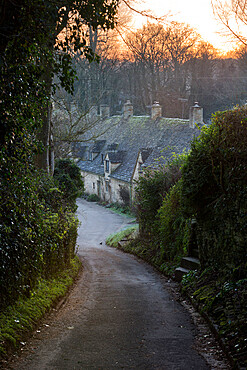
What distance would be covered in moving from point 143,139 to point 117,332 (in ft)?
111

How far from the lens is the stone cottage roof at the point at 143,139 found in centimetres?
3294

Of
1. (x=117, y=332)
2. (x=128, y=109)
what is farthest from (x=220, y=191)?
(x=128, y=109)

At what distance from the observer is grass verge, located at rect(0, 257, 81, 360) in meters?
5.70

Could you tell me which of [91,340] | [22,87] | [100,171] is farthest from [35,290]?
[100,171]

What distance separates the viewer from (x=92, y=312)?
7.78 m

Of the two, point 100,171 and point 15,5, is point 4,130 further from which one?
point 100,171

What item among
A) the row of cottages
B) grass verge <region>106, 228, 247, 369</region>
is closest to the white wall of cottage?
the row of cottages

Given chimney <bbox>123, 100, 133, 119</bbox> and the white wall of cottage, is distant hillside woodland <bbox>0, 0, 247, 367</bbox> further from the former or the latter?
chimney <bbox>123, 100, 133, 119</bbox>

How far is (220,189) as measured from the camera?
9.02 metres

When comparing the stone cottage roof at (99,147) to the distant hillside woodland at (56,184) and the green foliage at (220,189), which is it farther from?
the green foliage at (220,189)

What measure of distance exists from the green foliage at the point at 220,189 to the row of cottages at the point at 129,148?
20.7m

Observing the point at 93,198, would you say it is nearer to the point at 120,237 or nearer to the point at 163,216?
the point at 120,237

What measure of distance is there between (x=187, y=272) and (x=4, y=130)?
646cm

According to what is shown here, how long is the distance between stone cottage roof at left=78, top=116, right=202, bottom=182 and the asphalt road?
20.4 m
